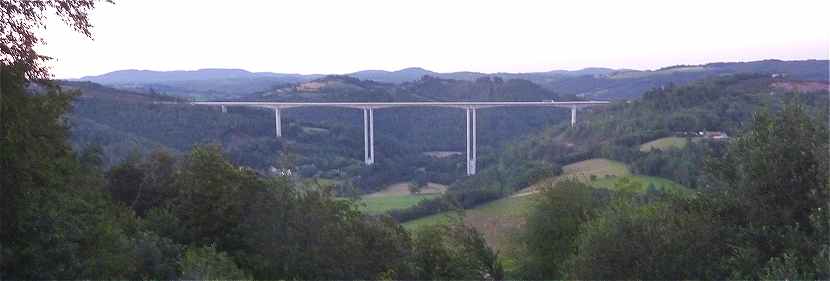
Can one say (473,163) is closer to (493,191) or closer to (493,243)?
(493,191)

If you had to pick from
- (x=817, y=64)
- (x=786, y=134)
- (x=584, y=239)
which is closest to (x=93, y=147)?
(x=584, y=239)

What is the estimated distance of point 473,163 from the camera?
55.2 meters

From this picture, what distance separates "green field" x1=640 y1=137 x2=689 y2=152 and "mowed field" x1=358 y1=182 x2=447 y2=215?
12145 mm

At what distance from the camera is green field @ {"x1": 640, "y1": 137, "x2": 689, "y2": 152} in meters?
39.4

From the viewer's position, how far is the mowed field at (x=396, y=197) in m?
36.7

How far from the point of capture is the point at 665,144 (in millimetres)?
40688

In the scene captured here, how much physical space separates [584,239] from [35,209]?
7.92 m

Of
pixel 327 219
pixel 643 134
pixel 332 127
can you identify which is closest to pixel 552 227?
pixel 327 219

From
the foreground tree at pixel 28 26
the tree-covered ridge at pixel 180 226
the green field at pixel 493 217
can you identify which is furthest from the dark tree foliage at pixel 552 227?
the foreground tree at pixel 28 26

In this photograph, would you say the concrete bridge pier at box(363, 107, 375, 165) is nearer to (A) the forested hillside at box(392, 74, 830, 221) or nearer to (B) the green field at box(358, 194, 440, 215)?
(A) the forested hillside at box(392, 74, 830, 221)

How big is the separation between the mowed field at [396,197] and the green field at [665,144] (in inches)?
478

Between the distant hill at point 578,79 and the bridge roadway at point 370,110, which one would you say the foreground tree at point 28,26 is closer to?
the bridge roadway at point 370,110

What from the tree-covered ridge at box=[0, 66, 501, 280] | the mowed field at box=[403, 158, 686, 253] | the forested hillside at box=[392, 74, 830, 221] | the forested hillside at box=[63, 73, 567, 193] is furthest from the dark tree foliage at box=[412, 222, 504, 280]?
the forested hillside at box=[392, 74, 830, 221]

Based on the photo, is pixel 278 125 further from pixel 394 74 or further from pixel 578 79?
pixel 394 74
